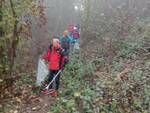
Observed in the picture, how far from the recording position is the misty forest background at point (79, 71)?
463 inches

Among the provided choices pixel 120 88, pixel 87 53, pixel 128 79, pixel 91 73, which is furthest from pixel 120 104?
pixel 87 53

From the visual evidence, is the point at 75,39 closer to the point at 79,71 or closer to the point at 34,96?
the point at 79,71

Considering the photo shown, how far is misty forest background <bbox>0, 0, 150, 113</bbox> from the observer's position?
11758 mm

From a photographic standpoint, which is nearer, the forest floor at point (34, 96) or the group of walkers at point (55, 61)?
the forest floor at point (34, 96)

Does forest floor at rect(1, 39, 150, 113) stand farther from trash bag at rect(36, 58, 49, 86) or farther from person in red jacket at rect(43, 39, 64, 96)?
person in red jacket at rect(43, 39, 64, 96)

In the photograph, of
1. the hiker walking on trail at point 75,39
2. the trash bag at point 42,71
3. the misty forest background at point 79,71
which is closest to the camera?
the misty forest background at point 79,71

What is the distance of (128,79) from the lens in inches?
533

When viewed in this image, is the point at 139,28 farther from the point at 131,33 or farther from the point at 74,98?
the point at 74,98

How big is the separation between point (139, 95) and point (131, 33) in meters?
8.71

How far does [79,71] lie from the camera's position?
47.9ft

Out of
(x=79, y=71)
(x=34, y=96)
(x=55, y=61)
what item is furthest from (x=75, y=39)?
(x=34, y=96)

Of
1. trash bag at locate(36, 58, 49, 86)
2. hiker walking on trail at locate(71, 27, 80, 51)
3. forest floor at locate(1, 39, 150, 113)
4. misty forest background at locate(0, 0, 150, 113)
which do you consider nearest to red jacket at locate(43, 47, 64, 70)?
trash bag at locate(36, 58, 49, 86)

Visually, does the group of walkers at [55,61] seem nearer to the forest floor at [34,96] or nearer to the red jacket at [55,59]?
the red jacket at [55,59]

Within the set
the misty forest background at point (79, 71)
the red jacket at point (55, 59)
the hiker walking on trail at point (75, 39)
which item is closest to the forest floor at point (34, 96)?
the misty forest background at point (79, 71)
